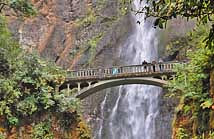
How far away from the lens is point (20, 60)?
13984 mm

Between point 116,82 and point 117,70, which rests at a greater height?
point 117,70

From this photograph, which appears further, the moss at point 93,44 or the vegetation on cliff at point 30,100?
the moss at point 93,44

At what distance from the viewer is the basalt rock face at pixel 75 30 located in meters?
29.9

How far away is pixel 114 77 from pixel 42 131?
7.48 metres

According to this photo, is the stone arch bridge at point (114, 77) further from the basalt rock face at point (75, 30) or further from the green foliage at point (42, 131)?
the basalt rock face at point (75, 30)

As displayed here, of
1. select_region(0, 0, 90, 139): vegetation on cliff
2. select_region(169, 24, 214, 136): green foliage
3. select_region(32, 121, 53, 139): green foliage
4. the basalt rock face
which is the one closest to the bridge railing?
select_region(0, 0, 90, 139): vegetation on cliff

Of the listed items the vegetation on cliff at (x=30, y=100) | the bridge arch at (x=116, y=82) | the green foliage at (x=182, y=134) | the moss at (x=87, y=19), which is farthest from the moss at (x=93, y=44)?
the green foliage at (x=182, y=134)

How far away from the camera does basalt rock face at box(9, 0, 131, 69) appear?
98.1 ft

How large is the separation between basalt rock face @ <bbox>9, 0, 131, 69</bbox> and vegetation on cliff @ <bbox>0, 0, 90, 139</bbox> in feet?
47.2

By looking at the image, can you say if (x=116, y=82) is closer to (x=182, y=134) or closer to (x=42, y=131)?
(x=42, y=131)

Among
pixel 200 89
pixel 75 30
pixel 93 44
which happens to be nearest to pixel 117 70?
pixel 93 44

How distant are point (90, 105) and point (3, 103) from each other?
14.7 meters

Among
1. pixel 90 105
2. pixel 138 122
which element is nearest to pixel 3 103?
pixel 138 122

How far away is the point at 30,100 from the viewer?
1316 cm
